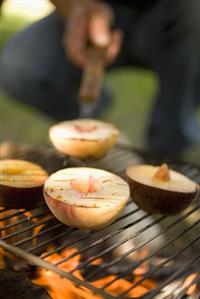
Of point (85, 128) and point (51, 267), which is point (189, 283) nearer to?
point (51, 267)

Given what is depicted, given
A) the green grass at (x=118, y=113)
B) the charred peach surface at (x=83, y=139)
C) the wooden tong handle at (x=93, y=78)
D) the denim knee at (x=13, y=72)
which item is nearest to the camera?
the charred peach surface at (x=83, y=139)

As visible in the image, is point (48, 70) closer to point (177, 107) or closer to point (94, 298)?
point (177, 107)

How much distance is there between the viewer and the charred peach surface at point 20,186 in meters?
1.16

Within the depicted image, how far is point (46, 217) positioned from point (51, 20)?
4.94ft

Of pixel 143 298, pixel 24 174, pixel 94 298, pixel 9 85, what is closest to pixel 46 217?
pixel 24 174

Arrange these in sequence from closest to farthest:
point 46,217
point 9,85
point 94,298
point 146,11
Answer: point 94,298 < point 46,217 < point 146,11 < point 9,85

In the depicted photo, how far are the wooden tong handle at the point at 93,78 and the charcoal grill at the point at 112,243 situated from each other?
0.21m

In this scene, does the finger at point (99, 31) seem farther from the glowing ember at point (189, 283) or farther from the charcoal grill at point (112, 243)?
the glowing ember at point (189, 283)

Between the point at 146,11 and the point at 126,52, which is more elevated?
the point at 146,11

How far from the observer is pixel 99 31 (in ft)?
5.91

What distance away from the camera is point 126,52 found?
8.13 ft

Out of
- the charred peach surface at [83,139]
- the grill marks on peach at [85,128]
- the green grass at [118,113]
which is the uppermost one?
the grill marks on peach at [85,128]

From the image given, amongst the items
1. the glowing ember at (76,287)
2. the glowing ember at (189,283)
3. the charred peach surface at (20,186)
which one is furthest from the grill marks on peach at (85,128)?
the glowing ember at (189,283)

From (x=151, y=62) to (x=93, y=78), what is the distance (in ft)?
3.05
